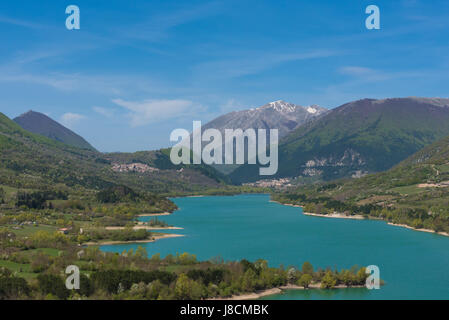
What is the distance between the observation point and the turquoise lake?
76.2m

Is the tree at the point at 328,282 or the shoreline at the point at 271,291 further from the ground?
the tree at the point at 328,282

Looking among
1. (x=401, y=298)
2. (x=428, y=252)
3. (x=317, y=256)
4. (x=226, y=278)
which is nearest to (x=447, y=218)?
(x=428, y=252)

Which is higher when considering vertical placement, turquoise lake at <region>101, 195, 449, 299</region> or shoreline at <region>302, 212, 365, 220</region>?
shoreline at <region>302, 212, 365, 220</region>

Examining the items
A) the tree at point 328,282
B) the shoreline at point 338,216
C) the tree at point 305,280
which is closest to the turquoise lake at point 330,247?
the tree at point 305,280

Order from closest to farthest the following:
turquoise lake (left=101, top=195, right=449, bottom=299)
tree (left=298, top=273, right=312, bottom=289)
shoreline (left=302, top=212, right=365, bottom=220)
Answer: tree (left=298, top=273, right=312, bottom=289), turquoise lake (left=101, top=195, right=449, bottom=299), shoreline (left=302, top=212, right=365, bottom=220)

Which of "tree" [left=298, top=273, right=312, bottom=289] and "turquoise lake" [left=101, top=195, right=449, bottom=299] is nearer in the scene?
"tree" [left=298, top=273, right=312, bottom=289]

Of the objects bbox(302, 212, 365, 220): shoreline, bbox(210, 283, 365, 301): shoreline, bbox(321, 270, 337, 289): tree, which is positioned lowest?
bbox(210, 283, 365, 301): shoreline

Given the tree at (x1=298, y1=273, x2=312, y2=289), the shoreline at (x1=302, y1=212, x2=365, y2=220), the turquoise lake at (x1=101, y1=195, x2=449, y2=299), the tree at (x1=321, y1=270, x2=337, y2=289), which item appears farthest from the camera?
the shoreline at (x1=302, y1=212, x2=365, y2=220)

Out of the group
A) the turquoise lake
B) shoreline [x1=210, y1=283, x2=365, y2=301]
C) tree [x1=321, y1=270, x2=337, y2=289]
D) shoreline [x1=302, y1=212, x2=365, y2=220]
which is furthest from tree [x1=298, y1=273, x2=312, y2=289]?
shoreline [x1=302, y1=212, x2=365, y2=220]

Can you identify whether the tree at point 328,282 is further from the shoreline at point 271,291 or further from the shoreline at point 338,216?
the shoreline at point 338,216

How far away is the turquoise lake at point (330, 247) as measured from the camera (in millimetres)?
76188

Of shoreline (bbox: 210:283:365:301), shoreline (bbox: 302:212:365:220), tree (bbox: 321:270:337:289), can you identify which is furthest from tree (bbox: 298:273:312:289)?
shoreline (bbox: 302:212:365:220)

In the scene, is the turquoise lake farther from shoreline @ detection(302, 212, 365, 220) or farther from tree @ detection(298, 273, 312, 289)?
shoreline @ detection(302, 212, 365, 220)

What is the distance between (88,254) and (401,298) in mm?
46667
